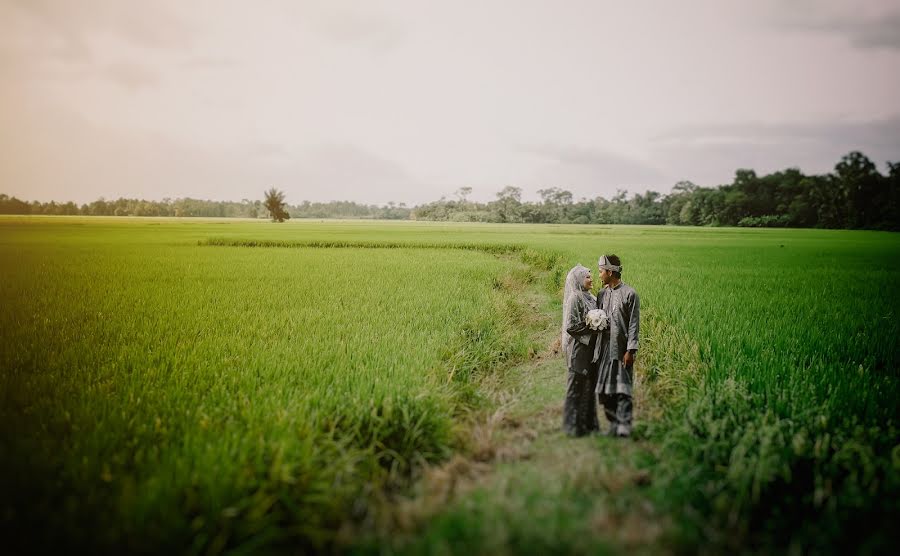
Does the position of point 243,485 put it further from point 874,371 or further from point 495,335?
point 874,371

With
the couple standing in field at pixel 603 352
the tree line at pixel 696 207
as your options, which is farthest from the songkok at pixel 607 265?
the tree line at pixel 696 207

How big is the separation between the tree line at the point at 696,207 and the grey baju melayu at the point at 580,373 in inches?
1986

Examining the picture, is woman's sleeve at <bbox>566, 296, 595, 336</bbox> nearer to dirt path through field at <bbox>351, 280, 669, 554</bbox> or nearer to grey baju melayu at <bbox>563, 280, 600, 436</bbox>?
grey baju melayu at <bbox>563, 280, 600, 436</bbox>

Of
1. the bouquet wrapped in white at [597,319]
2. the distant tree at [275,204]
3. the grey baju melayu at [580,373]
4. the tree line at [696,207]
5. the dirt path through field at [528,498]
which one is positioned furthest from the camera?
the distant tree at [275,204]

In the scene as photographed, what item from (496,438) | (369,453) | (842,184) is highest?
(842,184)

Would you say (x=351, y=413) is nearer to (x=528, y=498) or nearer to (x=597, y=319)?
(x=528, y=498)

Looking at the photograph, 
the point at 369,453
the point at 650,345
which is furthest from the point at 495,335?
the point at 369,453

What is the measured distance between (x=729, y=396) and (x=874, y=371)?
225 cm

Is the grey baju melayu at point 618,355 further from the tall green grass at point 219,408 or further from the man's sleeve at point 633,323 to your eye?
the tall green grass at point 219,408

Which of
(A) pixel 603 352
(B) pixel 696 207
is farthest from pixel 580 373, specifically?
(B) pixel 696 207

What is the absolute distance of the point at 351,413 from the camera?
127 inches

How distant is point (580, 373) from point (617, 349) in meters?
0.40

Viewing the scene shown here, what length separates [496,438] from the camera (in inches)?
140

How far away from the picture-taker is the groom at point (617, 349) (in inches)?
145
